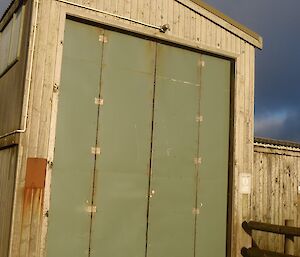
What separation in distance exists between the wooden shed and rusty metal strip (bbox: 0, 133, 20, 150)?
0.02m

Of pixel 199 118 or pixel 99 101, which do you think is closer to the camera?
pixel 99 101

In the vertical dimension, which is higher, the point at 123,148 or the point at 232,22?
the point at 232,22

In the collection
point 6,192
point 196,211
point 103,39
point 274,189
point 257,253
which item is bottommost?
point 257,253

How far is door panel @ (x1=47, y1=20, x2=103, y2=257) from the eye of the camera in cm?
736

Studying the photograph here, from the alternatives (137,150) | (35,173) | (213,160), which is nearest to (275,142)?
(213,160)

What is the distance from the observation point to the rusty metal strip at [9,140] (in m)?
7.15

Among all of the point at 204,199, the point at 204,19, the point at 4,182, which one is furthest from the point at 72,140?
the point at 204,19

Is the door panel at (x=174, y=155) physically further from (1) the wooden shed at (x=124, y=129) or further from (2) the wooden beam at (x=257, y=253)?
(2) the wooden beam at (x=257, y=253)

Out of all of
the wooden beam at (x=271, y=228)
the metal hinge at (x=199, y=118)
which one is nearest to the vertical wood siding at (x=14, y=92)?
the metal hinge at (x=199, y=118)

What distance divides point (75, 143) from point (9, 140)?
1187mm

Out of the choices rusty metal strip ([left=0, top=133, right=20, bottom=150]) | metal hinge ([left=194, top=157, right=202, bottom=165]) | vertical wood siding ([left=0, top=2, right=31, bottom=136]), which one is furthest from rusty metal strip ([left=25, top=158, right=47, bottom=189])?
metal hinge ([left=194, top=157, right=202, bottom=165])

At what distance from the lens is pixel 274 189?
432 inches

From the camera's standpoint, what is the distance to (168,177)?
28.2ft

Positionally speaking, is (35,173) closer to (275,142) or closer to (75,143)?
(75,143)
